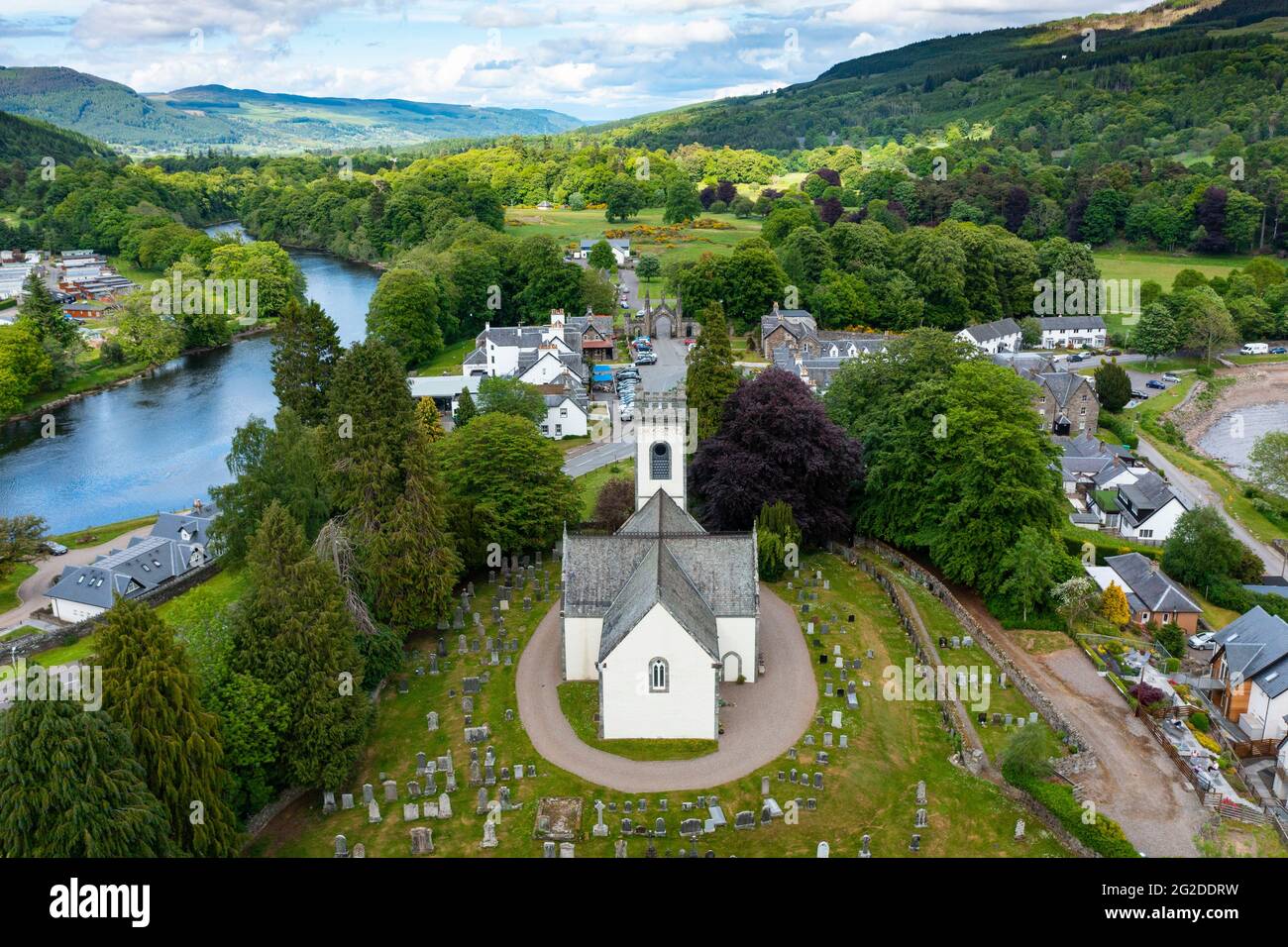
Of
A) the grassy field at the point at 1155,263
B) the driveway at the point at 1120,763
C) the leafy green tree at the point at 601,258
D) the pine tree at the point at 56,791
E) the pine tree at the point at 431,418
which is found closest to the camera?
the pine tree at the point at 56,791

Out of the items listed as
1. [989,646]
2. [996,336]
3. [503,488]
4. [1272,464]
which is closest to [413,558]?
[503,488]

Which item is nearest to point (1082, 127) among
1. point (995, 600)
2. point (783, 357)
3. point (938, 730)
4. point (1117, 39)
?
point (1117, 39)

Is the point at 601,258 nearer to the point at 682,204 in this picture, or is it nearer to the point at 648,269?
the point at 648,269

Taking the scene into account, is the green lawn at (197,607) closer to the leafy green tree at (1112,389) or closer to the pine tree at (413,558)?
the pine tree at (413,558)

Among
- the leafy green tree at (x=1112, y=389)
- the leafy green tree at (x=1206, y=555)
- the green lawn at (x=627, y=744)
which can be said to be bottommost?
the green lawn at (x=627, y=744)

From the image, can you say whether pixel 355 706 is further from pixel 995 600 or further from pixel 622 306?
pixel 622 306

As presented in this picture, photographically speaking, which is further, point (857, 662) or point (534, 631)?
point (534, 631)

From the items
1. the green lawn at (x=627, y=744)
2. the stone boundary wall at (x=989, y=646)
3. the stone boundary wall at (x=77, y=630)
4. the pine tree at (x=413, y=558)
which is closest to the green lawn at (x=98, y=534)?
the stone boundary wall at (x=77, y=630)
